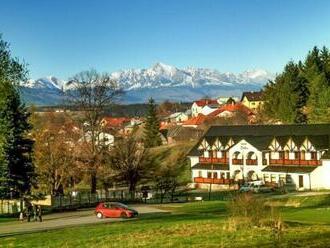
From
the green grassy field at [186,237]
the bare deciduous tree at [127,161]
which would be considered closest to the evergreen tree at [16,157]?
the bare deciduous tree at [127,161]

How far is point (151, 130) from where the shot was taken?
11019cm

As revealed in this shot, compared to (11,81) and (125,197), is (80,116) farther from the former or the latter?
(11,81)

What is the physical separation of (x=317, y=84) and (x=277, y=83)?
10036 millimetres

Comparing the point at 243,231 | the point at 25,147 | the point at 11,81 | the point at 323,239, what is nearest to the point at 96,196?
the point at 25,147

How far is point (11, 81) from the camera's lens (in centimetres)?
3788

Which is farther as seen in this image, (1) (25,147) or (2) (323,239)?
(1) (25,147)

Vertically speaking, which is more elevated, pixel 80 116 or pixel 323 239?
pixel 80 116

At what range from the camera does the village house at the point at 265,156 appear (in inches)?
2761

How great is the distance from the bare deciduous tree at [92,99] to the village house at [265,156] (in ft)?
81.9

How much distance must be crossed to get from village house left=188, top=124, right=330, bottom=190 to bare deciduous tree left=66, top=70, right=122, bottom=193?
81.9 feet

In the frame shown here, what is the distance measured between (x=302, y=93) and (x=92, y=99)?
144 ft

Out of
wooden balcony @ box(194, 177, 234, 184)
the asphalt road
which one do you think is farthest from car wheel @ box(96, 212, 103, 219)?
wooden balcony @ box(194, 177, 234, 184)

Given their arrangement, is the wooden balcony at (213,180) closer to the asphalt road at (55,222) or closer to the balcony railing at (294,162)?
the balcony railing at (294,162)

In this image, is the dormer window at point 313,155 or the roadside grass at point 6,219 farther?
the dormer window at point 313,155
